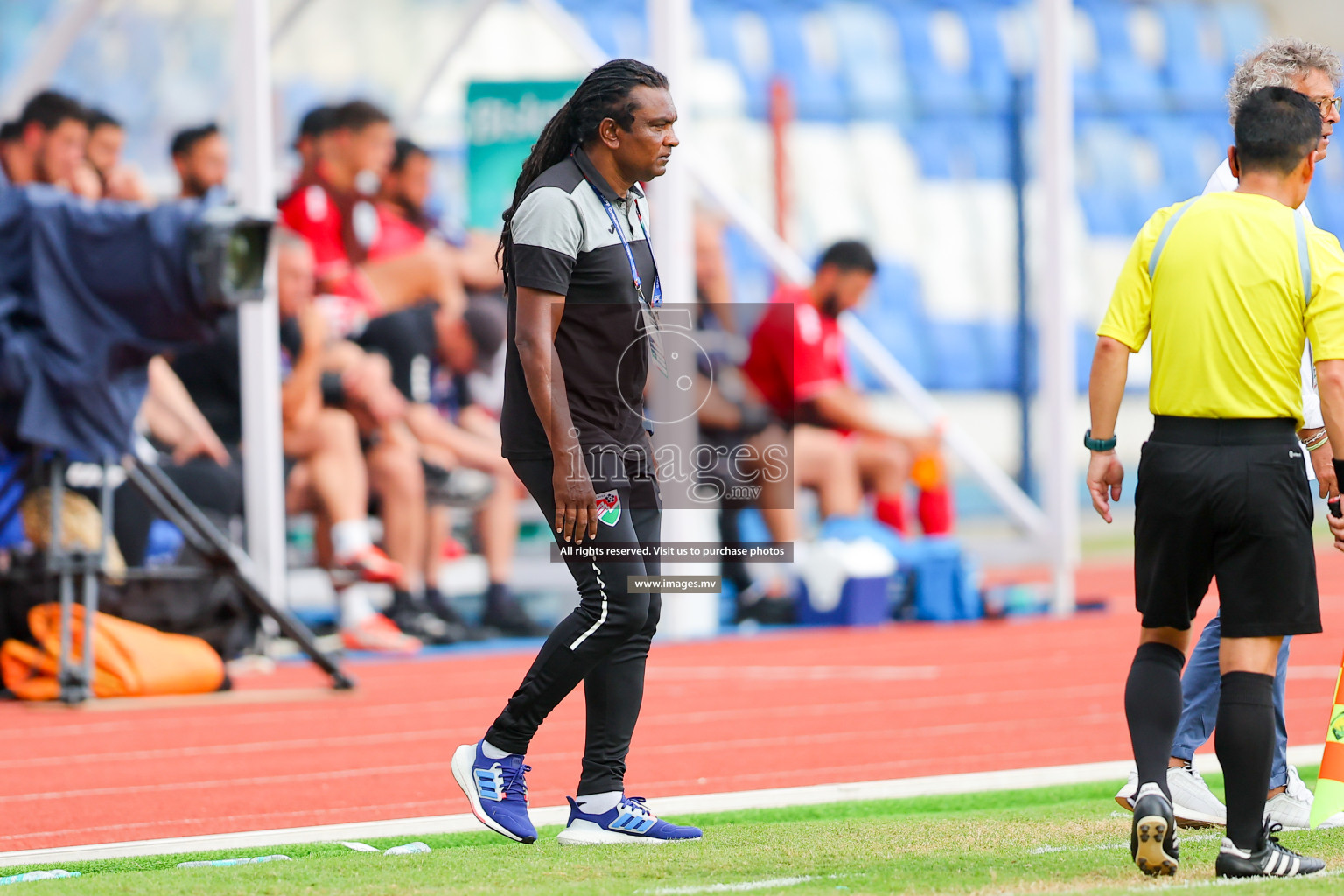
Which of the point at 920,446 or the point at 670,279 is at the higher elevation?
the point at 670,279

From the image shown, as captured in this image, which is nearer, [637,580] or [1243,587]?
[1243,587]

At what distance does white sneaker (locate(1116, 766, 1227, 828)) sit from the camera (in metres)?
5.17

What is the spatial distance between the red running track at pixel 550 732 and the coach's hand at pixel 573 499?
1.39 metres

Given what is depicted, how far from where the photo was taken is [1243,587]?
4.43 metres

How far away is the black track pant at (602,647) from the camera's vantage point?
16.3ft

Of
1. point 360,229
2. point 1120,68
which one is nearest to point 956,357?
point 1120,68

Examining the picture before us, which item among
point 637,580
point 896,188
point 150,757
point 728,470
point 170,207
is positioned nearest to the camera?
point 637,580

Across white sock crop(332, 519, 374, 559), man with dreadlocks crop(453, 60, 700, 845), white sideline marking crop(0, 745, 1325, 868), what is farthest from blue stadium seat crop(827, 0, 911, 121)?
man with dreadlocks crop(453, 60, 700, 845)

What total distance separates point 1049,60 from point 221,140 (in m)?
5.09

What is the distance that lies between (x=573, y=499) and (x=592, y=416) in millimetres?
271

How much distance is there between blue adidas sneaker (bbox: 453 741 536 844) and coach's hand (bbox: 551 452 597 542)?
64 centimetres

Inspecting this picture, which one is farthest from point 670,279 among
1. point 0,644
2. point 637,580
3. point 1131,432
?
point 1131,432

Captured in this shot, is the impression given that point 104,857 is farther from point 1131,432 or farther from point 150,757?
point 1131,432

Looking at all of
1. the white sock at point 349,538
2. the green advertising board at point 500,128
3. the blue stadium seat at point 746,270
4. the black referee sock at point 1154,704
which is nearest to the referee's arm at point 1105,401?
the black referee sock at point 1154,704
